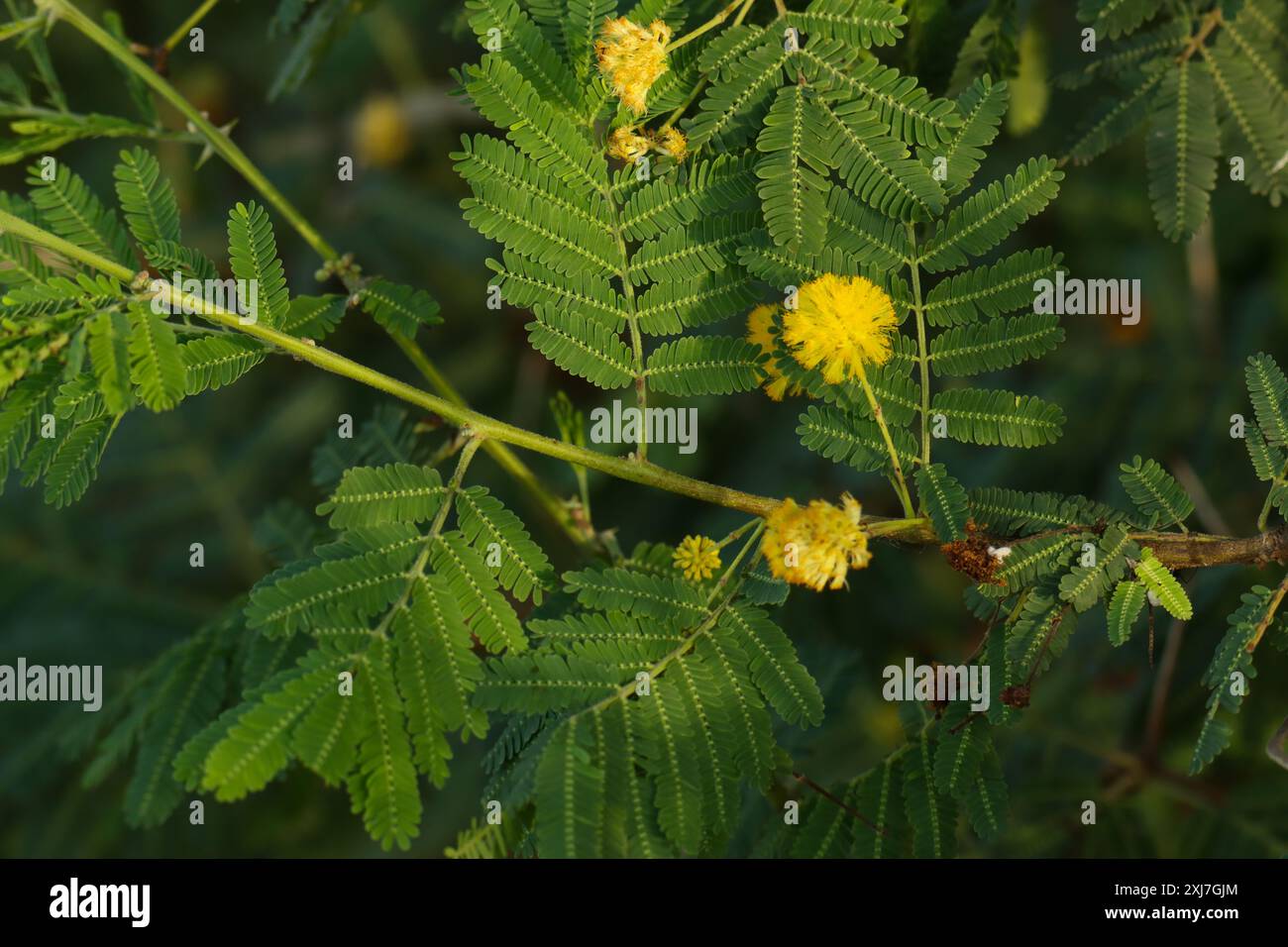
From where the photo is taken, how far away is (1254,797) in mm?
2363

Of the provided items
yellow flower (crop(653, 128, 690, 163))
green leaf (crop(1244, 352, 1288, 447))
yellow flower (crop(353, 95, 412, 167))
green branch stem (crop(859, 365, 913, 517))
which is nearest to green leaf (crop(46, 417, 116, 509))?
yellow flower (crop(653, 128, 690, 163))

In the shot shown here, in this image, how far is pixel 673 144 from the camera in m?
1.53

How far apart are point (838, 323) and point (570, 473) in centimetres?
179

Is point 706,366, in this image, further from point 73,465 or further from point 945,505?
point 73,465

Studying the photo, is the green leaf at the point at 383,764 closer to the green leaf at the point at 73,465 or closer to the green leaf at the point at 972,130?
the green leaf at the point at 73,465

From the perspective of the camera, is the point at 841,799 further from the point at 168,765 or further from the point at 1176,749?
the point at 1176,749

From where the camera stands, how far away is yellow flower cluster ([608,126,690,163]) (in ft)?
4.99

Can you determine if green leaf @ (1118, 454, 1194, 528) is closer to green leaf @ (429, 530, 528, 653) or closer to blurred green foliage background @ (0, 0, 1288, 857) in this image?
blurred green foliage background @ (0, 0, 1288, 857)

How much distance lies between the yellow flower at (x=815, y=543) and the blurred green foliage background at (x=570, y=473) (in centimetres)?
73

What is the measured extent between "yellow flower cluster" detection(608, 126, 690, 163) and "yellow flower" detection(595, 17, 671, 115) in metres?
0.04

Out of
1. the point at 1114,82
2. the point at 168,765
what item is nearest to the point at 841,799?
the point at 168,765

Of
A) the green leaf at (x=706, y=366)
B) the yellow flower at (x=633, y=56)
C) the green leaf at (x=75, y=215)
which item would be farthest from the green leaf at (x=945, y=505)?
the green leaf at (x=75, y=215)

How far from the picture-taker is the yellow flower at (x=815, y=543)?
1380 mm
